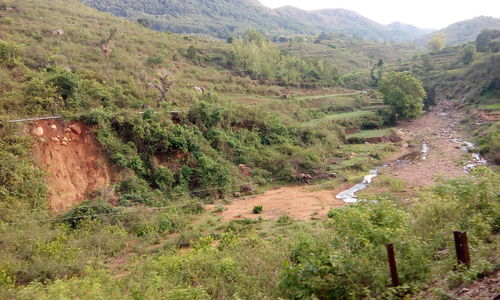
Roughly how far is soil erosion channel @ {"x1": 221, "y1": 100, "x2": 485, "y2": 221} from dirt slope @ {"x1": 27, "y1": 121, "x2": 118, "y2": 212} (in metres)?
6.72

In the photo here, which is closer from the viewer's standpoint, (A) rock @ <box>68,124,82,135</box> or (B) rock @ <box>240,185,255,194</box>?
(A) rock @ <box>68,124,82,135</box>

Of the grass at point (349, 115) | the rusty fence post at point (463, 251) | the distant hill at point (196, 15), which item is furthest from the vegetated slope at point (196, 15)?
the rusty fence post at point (463, 251)

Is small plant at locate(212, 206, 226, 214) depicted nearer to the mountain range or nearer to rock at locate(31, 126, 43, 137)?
rock at locate(31, 126, 43, 137)

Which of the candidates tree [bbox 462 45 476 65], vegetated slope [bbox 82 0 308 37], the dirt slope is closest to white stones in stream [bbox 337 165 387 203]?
the dirt slope

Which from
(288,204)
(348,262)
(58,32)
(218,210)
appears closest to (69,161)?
(218,210)

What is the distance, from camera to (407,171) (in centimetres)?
2253

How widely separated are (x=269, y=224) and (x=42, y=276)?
8.71 m

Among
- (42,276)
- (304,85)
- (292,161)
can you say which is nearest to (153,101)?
(292,161)

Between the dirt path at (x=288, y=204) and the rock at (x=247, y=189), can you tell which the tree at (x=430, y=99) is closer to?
the dirt path at (x=288, y=204)

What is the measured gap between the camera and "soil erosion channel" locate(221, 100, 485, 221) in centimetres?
1677

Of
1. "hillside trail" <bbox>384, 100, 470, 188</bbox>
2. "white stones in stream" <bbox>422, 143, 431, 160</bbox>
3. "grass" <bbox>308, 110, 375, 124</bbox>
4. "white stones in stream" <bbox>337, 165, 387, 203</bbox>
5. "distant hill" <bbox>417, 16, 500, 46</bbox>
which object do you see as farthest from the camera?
"distant hill" <bbox>417, 16, 500, 46</bbox>

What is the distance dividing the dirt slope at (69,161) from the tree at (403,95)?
30.2 m

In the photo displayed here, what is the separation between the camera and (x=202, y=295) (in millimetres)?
6031

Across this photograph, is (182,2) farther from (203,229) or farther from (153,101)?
(203,229)
